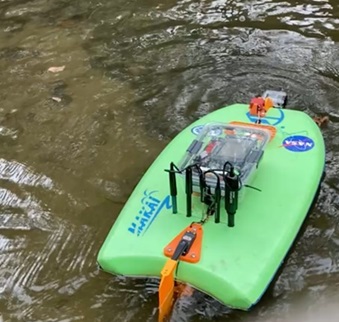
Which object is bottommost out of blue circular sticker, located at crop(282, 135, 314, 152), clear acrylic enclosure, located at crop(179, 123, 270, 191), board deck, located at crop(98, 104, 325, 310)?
blue circular sticker, located at crop(282, 135, 314, 152)

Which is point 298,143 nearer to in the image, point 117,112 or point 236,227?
point 236,227

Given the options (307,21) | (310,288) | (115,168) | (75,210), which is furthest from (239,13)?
(310,288)

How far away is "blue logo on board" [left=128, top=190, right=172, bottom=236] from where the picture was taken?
118 inches

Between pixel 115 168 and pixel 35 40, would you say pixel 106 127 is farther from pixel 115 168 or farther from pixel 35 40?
pixel 35 40

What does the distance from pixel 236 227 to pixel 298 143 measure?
871 millimetres

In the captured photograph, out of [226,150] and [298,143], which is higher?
[226,150]

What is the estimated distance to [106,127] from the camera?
14.4 feet

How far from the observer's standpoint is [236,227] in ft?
9.66

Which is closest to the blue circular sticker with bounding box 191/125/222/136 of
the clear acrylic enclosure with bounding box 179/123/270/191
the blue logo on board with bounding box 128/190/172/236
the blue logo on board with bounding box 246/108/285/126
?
the clear acrylic enclosure with bounding box 179/123/270/191

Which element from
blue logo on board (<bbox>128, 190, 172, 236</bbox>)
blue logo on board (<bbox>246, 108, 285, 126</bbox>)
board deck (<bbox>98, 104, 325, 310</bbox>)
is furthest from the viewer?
blue logo on board (<bbox>246, 108, 285, 126</bbox>)

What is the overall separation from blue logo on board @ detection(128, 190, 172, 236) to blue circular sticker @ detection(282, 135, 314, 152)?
2.77 ft

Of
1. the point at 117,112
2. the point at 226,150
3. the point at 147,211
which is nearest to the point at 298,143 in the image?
the point at 226,150

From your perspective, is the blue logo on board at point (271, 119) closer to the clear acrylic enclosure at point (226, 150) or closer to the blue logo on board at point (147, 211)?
the clear acrylic enclosure at point (226, 150)

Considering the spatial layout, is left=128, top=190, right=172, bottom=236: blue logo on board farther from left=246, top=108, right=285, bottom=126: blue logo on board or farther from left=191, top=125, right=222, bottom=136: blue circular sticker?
left=246, top=108, right=285, bottom=126: blue logo on board
